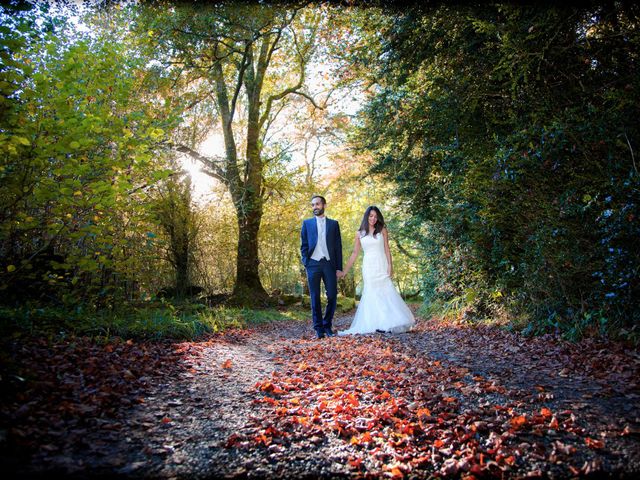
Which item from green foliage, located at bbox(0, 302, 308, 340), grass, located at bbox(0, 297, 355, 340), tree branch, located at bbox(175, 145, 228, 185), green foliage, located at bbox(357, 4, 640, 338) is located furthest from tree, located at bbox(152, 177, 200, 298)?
green foliage, located at bbox(357, 4, 640, 338)

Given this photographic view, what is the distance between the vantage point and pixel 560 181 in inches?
194

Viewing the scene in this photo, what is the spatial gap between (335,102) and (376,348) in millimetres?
9867

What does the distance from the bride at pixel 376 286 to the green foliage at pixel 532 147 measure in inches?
53.3

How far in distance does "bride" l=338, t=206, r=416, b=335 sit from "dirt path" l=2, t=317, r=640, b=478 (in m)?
2.46

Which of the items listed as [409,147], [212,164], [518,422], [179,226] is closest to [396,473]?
[518,422]

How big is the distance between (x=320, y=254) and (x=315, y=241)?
0.79 ft

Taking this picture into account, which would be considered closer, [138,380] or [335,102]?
[138,380]

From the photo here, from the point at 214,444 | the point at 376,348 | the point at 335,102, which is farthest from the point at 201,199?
the point at 214,444

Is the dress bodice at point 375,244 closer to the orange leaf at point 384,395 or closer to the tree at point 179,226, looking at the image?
the orange leaf at point 384,395

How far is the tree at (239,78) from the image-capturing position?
8906 mm

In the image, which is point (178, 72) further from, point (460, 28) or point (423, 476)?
point (423, 476)

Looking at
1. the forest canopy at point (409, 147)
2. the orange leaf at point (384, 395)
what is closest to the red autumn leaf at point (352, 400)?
the orange leaf at point (384, 395)

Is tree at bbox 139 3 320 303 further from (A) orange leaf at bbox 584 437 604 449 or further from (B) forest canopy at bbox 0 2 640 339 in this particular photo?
(A) orange leaf at bbox 584 437 604 449

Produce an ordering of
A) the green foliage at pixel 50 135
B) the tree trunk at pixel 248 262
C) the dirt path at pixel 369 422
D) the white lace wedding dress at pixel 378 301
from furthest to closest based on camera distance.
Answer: the tree trunk at pixel 248 262, the white lace wedding dress at pixel 378 301, the green foliage at pixel 50 135, the dirt path at pixel 369 422
